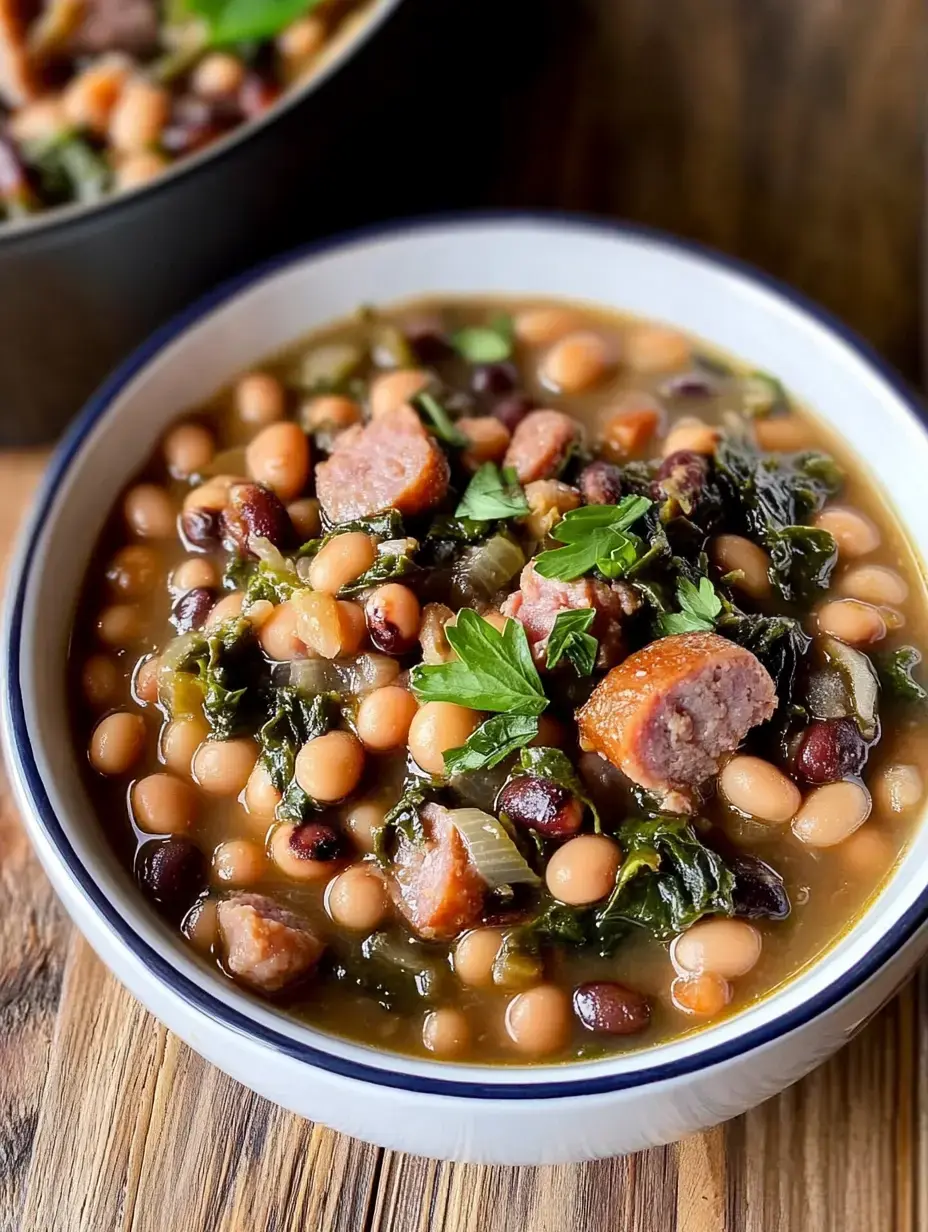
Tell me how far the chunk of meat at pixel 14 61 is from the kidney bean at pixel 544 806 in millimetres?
2871

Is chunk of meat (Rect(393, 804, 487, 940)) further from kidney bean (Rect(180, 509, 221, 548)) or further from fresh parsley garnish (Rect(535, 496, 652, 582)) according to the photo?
kidney bean (Rect(180, 509, 221, 548))

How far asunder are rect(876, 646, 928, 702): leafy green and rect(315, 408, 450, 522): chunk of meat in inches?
42.6

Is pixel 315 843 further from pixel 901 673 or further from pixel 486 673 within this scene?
pixel 901 673

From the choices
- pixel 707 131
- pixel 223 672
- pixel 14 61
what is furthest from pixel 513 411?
pixel 14 61

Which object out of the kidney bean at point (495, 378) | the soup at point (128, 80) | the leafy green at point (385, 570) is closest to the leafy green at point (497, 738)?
the leafy green at point (385, 570)

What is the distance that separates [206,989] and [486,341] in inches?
74.2

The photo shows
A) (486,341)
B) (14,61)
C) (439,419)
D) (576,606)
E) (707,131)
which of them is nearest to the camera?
(576,606)

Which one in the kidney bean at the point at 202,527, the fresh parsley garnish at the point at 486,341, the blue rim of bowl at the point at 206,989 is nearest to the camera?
the blue rim of bowl at the point at 206,989

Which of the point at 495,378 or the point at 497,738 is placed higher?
the point at 495,378

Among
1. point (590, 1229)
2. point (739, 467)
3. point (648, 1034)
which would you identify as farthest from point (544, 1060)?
point (739, 467)

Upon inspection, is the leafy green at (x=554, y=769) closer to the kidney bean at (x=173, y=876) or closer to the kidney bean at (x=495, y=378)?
the kidney bean at (x=173, y=876)

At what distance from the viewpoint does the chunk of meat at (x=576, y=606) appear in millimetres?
2893

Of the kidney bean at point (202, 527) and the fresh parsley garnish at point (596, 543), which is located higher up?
the fresh parsley garnish at point (596, 543)

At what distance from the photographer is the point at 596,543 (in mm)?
2971
